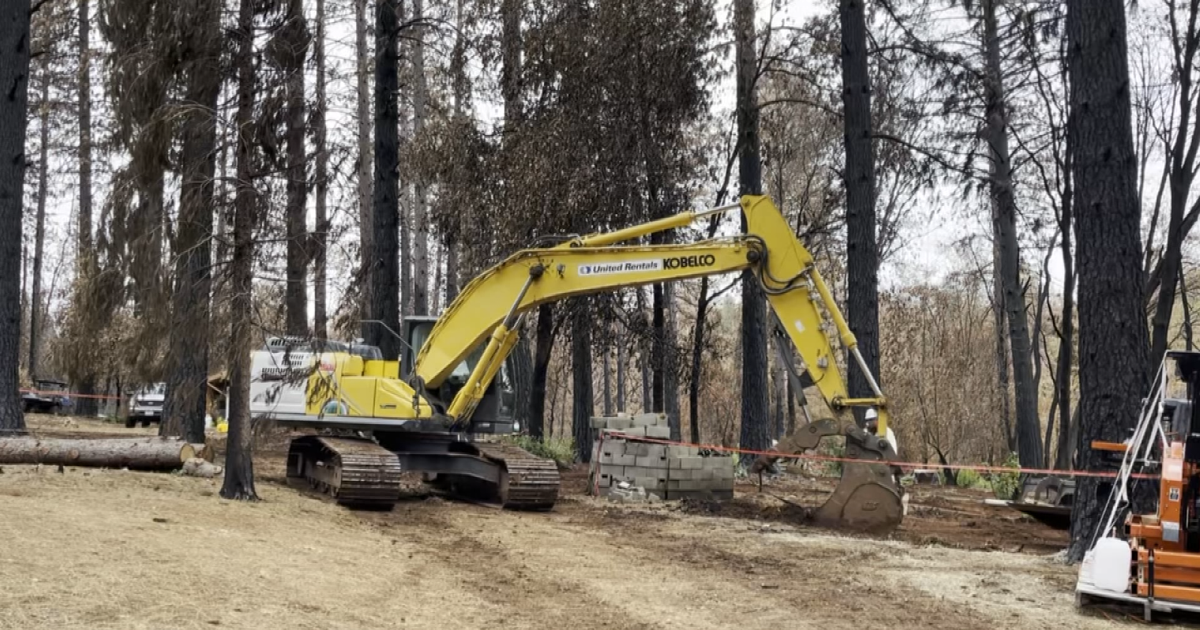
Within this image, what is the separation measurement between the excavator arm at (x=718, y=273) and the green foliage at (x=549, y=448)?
6893 mm

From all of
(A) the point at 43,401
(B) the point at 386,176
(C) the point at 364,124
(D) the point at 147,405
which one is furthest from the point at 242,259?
(A) the point at 43,401

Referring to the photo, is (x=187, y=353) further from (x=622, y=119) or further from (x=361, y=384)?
(x=622, y=119)

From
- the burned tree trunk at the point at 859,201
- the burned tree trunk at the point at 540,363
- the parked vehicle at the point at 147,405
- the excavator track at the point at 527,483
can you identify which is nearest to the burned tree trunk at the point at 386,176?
the burned tree trunk at the point at 540,363

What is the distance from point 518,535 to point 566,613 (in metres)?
4.37

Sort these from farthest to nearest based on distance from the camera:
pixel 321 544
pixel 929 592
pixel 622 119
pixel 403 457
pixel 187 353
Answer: pixel 622 119 < pixel 403 457 < pixel 187 353 < pixel 321 544 < pixel 929 592

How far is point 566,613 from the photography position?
→ 835 cm

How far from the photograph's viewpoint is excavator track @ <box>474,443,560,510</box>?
14.8 meters

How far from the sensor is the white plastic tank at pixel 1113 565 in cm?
844

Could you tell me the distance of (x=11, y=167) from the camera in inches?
622

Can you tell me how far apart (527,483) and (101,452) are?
5094 mm

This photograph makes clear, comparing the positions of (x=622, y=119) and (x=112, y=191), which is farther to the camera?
(x=622, y=119)

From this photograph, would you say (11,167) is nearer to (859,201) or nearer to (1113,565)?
(859,201)

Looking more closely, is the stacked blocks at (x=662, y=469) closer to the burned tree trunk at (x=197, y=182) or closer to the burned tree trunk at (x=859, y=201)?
the burned tree trunk at (x=859, y=201)

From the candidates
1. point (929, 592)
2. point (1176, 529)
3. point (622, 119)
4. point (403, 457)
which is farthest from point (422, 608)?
point (622, 119)
